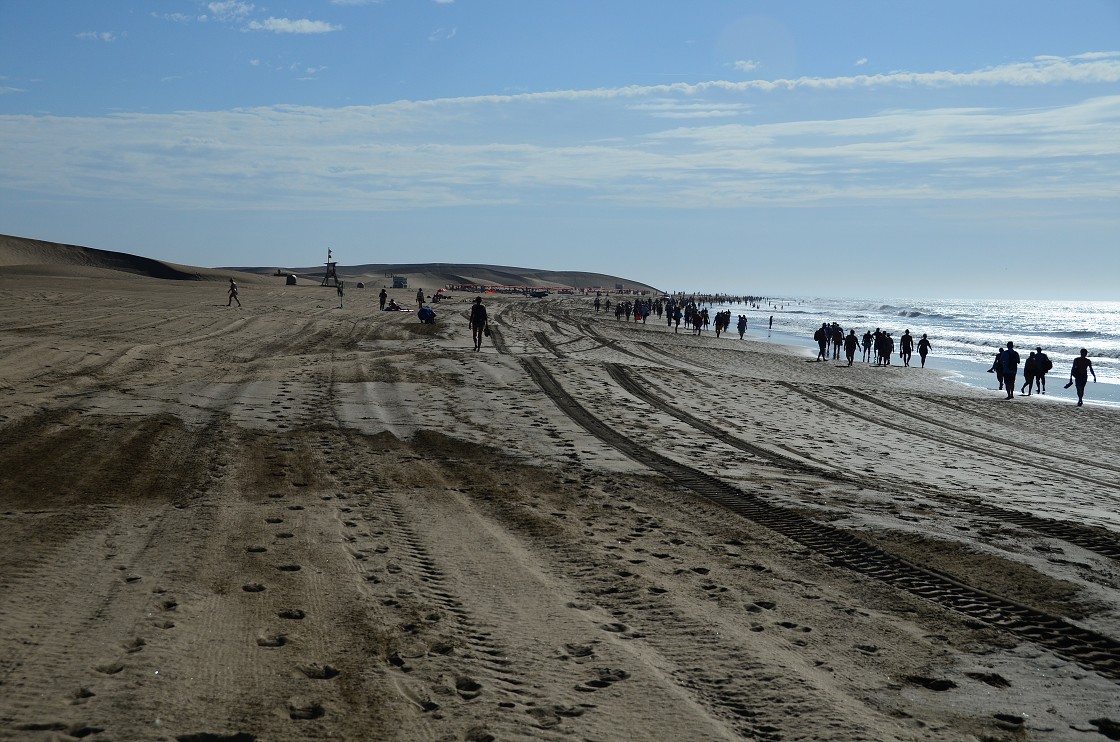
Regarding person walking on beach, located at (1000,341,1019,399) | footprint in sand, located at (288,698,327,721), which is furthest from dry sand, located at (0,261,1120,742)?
person walking on beach, located at (1000,341,1019,399)

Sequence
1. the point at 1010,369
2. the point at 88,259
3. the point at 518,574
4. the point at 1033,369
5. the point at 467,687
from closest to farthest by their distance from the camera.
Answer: the point at 467,687
the point at 518,574
the point at 1010,369
the point at 1033,369
the point at 88,259

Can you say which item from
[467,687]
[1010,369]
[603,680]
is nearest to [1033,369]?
[1010,369]

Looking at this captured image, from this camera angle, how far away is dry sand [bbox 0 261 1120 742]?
4.04 m

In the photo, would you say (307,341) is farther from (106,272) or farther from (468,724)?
(106,272)

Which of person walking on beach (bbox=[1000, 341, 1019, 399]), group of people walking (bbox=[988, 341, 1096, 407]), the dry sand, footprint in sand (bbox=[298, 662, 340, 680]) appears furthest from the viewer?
person walking on beach (bbox=[1000, 341, 1019, 399])

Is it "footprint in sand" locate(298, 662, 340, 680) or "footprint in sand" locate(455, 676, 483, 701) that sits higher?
"footprint in sand" locate(455, 676, 483, 701)

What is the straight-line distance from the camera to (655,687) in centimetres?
431

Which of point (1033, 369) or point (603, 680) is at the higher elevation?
point (1033, 369)

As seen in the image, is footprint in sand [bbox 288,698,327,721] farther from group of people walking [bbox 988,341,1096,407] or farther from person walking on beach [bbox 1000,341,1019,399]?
person walking on beach [bbox 1000,341,1019,399]

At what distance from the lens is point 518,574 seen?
6.02 metres

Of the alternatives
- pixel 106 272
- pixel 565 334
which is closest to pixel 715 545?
pixel 565 334

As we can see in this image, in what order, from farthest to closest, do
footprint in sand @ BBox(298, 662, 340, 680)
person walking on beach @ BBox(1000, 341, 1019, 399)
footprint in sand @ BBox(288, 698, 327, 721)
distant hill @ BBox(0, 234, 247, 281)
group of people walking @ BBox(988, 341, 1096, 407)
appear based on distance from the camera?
distant hill @ BBox(0, 234, 247, 281), person walking on beach @ BBox(1000, 341, 1019, 399), group of people walking @ BBox(988, 341, 1096, 407), footprint in sand @ BBox(298, 662, 340, 680), footprint in sand @ BBox(288, 698, 327, 721)

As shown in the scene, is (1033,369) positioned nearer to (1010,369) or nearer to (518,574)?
(1010,369)

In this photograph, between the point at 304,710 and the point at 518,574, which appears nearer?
the point at 304,710
